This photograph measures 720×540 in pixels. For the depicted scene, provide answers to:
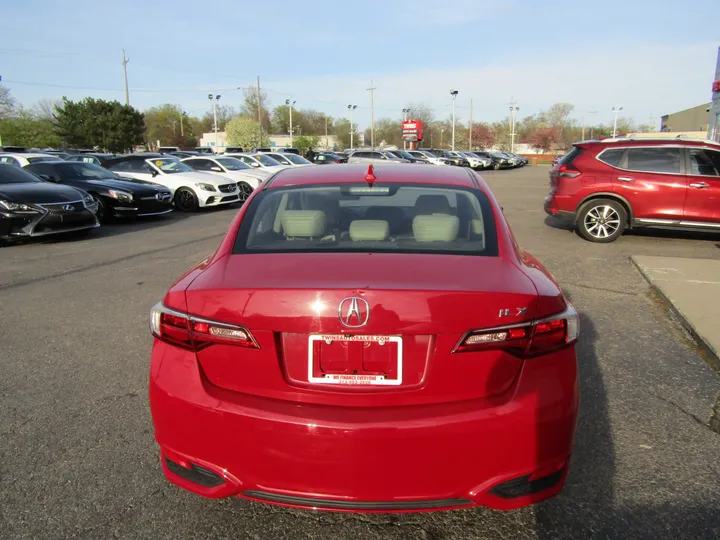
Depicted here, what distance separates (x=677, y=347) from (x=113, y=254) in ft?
26.5

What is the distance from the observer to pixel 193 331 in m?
2.21

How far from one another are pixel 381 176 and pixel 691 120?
75643 millimetres

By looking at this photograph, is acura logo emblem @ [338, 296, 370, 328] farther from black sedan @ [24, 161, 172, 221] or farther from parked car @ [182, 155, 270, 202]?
parked car @ [182, 155, 270, 202]

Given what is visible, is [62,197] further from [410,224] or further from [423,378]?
[423,378]

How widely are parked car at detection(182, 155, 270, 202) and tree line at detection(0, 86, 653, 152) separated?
4296 cm

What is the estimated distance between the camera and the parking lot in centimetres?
250

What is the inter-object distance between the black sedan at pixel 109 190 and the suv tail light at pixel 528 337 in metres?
12.3

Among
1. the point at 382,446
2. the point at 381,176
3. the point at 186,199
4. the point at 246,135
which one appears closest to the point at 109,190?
the point at 186,199

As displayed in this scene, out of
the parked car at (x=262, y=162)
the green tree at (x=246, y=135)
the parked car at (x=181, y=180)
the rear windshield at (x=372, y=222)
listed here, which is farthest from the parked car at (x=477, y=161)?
the rear windshield at (x=372, y=222)

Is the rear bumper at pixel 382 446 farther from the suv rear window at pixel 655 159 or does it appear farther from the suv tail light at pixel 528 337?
the suv rear window at pixel 655 159

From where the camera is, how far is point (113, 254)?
356 inches

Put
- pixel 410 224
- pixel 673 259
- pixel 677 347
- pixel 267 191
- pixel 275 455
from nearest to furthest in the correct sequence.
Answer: pixel 275 455 → pixel 410 224 → pixel 267 191 → pixel 677 347 → pixel 673 259

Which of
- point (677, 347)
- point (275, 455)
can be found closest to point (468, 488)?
point (275, 455)

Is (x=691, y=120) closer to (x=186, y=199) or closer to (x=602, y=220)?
(x=602, y=220)
